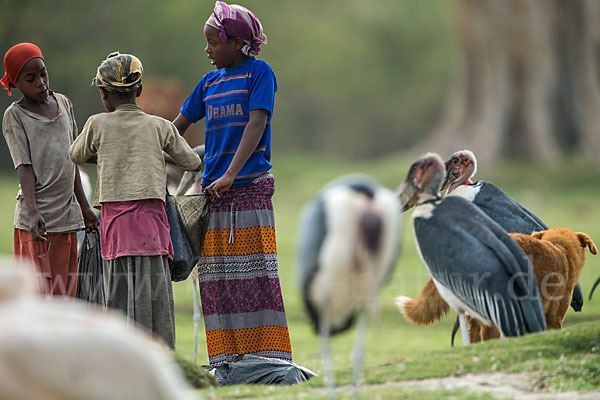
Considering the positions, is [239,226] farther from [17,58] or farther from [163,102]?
[163,102]

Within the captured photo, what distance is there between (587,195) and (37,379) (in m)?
16.3

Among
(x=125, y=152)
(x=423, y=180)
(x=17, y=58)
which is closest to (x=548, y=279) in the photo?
(x=423, y=180)

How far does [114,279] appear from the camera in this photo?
15.4 feet

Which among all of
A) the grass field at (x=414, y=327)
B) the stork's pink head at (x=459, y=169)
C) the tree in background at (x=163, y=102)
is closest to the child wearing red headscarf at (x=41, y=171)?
the grass field at (x=414, y=327)

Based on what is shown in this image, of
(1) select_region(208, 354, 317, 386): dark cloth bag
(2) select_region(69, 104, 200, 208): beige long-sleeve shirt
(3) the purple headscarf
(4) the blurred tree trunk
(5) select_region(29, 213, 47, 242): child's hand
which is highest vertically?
(4) the blurred tree trunk

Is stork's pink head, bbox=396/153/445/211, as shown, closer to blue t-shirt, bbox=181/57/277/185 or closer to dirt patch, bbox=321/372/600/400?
blue t-shirt, bbox=181/57/277/185

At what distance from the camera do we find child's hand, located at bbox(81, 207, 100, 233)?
520cm

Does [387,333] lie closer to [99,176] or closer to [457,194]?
[457,194]

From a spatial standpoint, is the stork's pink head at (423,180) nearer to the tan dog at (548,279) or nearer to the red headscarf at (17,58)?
the tan dog at (548,279)

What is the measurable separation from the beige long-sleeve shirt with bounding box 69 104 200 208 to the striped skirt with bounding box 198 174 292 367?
23.2 inches

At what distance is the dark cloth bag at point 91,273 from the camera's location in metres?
5.24

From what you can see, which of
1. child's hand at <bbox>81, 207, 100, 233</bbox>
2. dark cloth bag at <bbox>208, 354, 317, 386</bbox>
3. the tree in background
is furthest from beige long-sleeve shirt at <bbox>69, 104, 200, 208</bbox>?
the tree in background

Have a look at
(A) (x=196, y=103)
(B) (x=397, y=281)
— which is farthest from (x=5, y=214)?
(A) (x=196, y=103)

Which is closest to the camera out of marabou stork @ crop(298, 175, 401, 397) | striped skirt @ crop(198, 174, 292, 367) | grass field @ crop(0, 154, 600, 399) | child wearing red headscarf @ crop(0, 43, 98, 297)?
marabou stork @ crop(298, 175, 401, 397)
